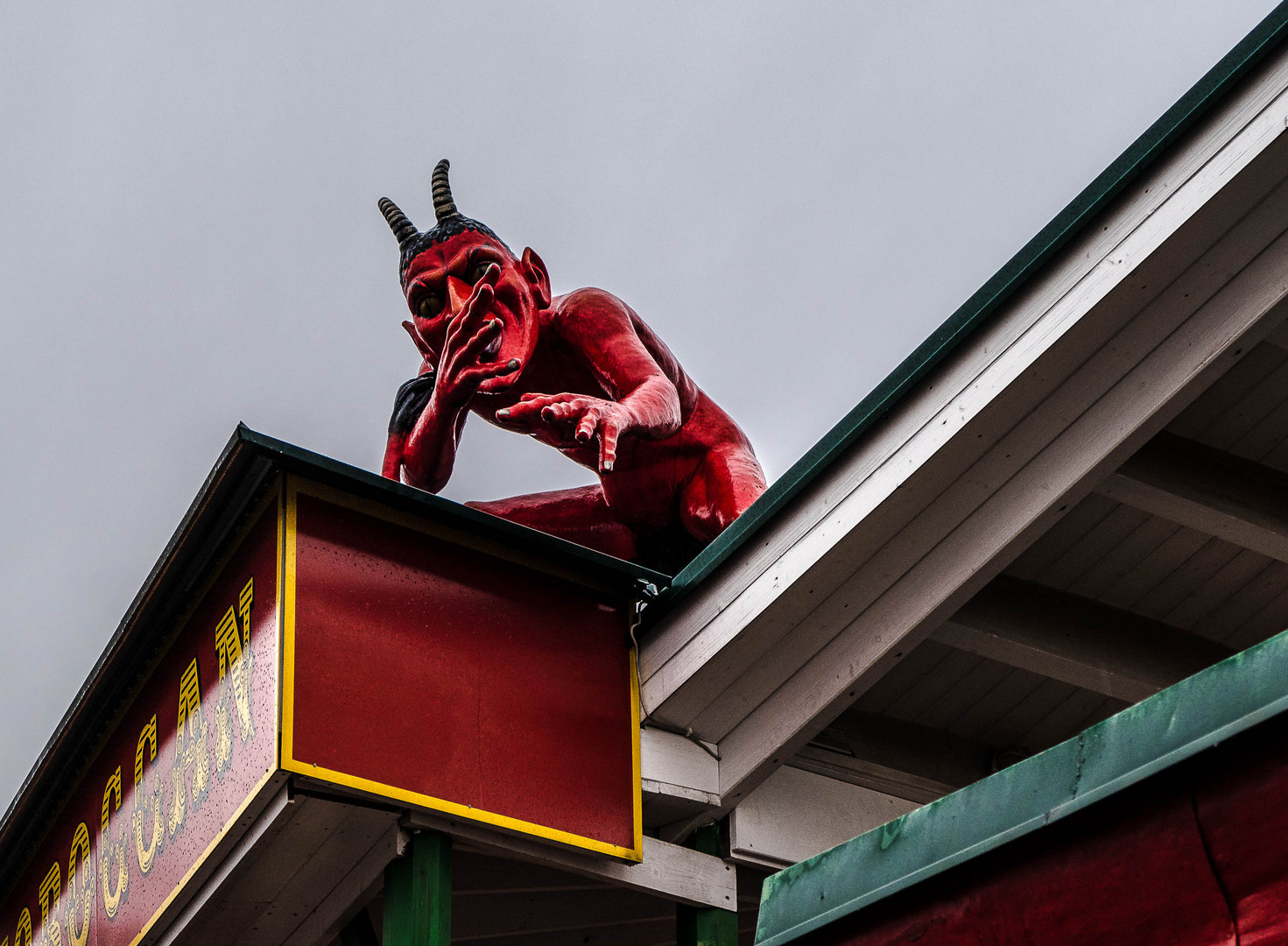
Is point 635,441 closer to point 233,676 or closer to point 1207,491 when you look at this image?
point 233,676

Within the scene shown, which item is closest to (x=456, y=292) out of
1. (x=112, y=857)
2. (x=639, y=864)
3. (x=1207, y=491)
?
(x=112, y=857)

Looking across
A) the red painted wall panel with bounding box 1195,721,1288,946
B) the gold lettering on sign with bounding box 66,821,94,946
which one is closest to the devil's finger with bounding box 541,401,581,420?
the gold lettering on sign with bounding box 66,821,94,946

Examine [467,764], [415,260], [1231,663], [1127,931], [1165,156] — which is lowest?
[1127,931]

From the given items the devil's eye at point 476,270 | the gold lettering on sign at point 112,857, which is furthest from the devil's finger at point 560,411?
the gold lettering on sign at point 112,857

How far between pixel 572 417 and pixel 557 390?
169 centimetres

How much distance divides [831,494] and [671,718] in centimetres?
103

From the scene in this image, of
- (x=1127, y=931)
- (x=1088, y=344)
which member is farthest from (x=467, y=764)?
(x=1127, y=931)

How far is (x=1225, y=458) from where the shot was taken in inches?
238

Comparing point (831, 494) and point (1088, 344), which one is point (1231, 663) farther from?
point (831, 494)

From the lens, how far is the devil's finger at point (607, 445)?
6012 millimetres

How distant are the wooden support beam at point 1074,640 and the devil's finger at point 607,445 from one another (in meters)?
1.32

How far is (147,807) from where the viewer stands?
21.9 ft

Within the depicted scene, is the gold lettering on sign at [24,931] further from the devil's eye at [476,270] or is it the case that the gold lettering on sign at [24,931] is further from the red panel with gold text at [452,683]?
the devil's eye at [476,270]

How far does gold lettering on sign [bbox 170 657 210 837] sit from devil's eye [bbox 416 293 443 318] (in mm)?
2157
